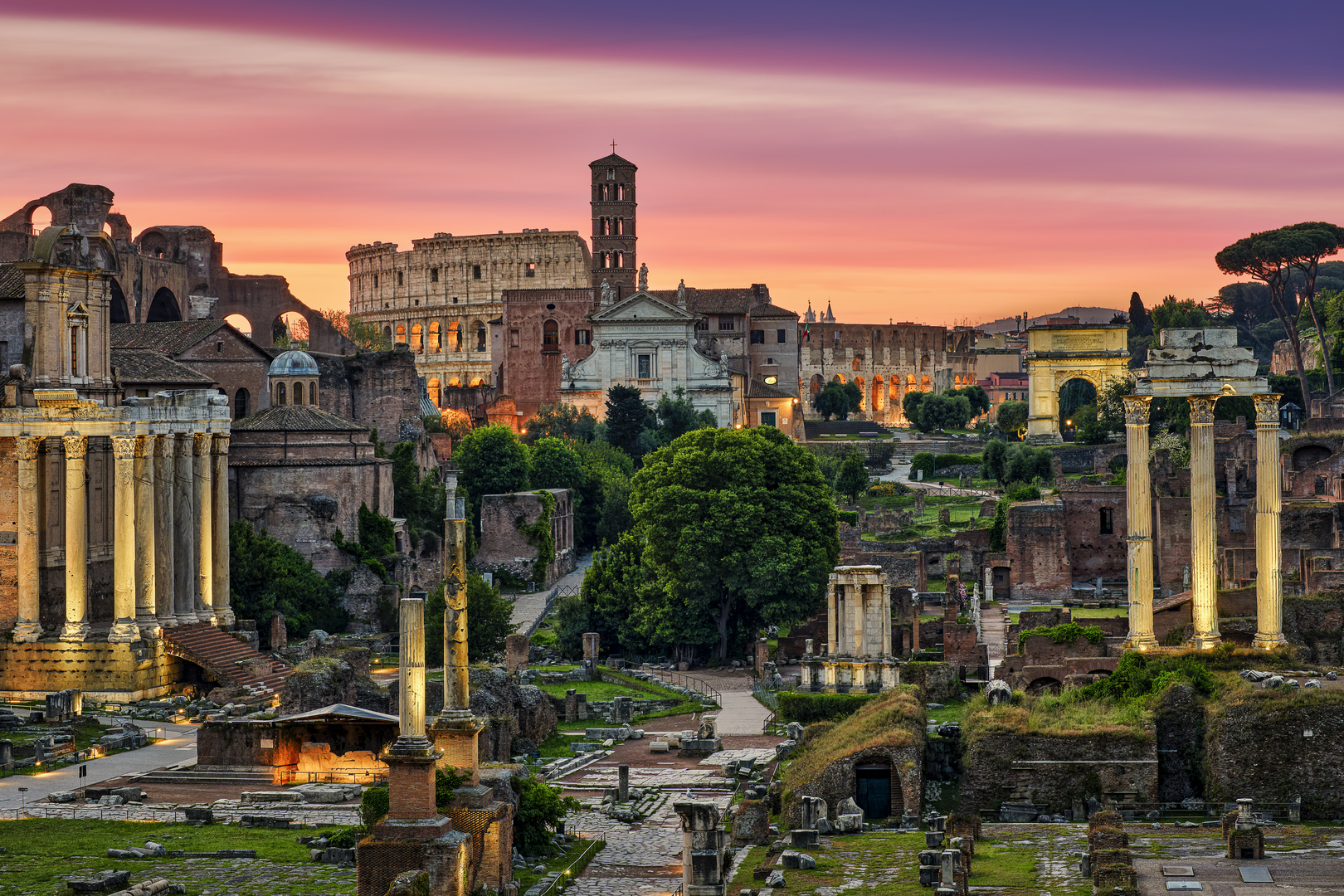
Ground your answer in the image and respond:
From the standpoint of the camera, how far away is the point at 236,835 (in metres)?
32.9

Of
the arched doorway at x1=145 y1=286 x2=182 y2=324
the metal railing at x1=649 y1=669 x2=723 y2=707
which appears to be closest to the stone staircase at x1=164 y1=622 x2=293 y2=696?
the metal railing at x1=649 y1=669 x2=723 y2=707

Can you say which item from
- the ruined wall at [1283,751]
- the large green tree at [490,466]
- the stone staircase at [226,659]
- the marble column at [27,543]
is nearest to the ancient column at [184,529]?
the stone staircase at [226,659]

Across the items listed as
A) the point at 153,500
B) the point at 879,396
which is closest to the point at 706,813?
the point at 153,500

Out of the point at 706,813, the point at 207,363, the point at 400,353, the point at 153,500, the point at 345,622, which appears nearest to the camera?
the point at 706,813

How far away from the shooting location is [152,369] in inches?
2223

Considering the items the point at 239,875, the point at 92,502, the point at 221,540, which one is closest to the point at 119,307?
the point at 92,502

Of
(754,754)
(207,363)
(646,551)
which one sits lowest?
(754,754)

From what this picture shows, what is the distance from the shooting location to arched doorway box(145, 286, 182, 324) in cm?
8181

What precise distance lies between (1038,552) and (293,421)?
81.7 feet

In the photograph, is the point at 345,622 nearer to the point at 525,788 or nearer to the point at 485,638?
the point at 485,638

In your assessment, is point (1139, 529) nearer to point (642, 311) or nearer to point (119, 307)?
point (119, 307)

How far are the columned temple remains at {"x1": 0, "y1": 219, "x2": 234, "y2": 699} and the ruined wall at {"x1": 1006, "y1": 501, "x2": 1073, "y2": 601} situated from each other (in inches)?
1074

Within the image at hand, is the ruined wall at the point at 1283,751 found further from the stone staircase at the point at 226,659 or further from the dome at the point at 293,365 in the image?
the dome at the point at 293,365

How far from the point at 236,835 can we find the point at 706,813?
9.02 meters
